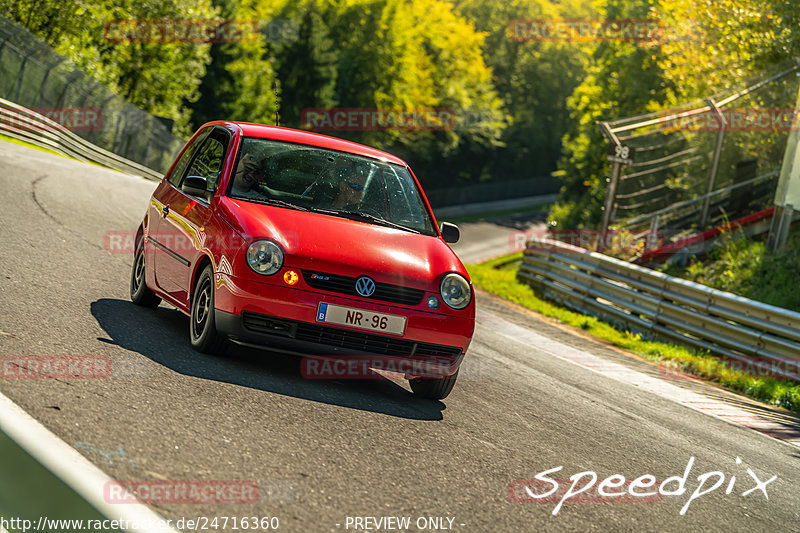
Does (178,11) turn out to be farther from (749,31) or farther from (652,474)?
(652,474)

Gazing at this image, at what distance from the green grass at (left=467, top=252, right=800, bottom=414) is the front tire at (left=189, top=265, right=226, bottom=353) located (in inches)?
270

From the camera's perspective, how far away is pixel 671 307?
14.3 m

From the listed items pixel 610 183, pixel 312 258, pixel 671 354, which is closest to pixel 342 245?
pixel 312 258

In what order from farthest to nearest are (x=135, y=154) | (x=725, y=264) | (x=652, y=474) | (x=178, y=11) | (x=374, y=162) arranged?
1. (x=178, y=11)
2. (x=135, y=154)
3. (x=725, y=264)
4. (x=374, y=162)
5. (x=652, y=474)

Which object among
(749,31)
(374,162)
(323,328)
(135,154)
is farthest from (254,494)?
(135,154)

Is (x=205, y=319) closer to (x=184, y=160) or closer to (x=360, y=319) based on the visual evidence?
(x=360, y=319)

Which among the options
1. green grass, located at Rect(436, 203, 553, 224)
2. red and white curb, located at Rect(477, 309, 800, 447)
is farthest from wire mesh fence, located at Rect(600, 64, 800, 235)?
green grass, located at Rect(436, 203, 553, 224)

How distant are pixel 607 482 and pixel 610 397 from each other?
3417 millimetres

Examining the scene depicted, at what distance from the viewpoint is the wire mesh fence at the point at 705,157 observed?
18.5m

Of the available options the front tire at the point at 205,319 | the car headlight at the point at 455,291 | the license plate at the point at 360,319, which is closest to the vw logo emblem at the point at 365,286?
the license plate at the point at 360,319

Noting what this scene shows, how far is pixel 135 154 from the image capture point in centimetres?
3647

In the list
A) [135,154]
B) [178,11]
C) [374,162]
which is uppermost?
[178,11]

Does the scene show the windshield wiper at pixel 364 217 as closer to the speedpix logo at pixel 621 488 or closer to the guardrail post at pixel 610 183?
the speedpix logo at pixel 621 488

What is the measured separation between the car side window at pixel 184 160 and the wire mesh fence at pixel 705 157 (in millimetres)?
11390
